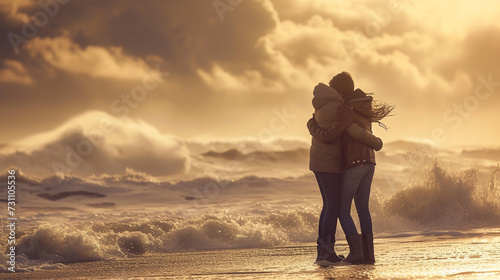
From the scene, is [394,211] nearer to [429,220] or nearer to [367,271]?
[429,220]

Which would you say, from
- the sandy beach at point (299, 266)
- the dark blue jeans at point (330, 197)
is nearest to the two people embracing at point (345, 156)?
the dark blue jeans at point (330, 197)

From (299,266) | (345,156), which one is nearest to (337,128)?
(345,156)

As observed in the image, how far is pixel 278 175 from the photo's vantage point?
3475 centimetres

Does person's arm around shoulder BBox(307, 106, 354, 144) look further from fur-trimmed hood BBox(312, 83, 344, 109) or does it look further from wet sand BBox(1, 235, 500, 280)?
wet sand BBox(1, 235, 500, 280)

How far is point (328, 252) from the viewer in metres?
6.67

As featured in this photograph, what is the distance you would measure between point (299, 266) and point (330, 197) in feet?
2.71

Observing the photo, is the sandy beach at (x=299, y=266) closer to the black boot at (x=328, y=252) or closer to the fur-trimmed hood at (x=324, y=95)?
the black boot at (x=328, y=252)

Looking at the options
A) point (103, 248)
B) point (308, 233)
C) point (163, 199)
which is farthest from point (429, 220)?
point (163, 199)

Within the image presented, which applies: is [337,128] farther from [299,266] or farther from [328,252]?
[299,266]

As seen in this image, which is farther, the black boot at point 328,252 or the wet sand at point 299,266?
the black boot at point 328,252

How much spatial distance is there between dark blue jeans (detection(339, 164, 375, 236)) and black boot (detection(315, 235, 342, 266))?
0.23 meters

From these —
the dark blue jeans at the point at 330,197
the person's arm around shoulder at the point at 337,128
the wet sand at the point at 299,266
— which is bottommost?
the wet sand at the point at 299,266

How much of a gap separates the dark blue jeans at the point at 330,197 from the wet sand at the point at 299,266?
1.44ft

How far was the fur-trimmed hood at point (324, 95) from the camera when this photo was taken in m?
6.54
